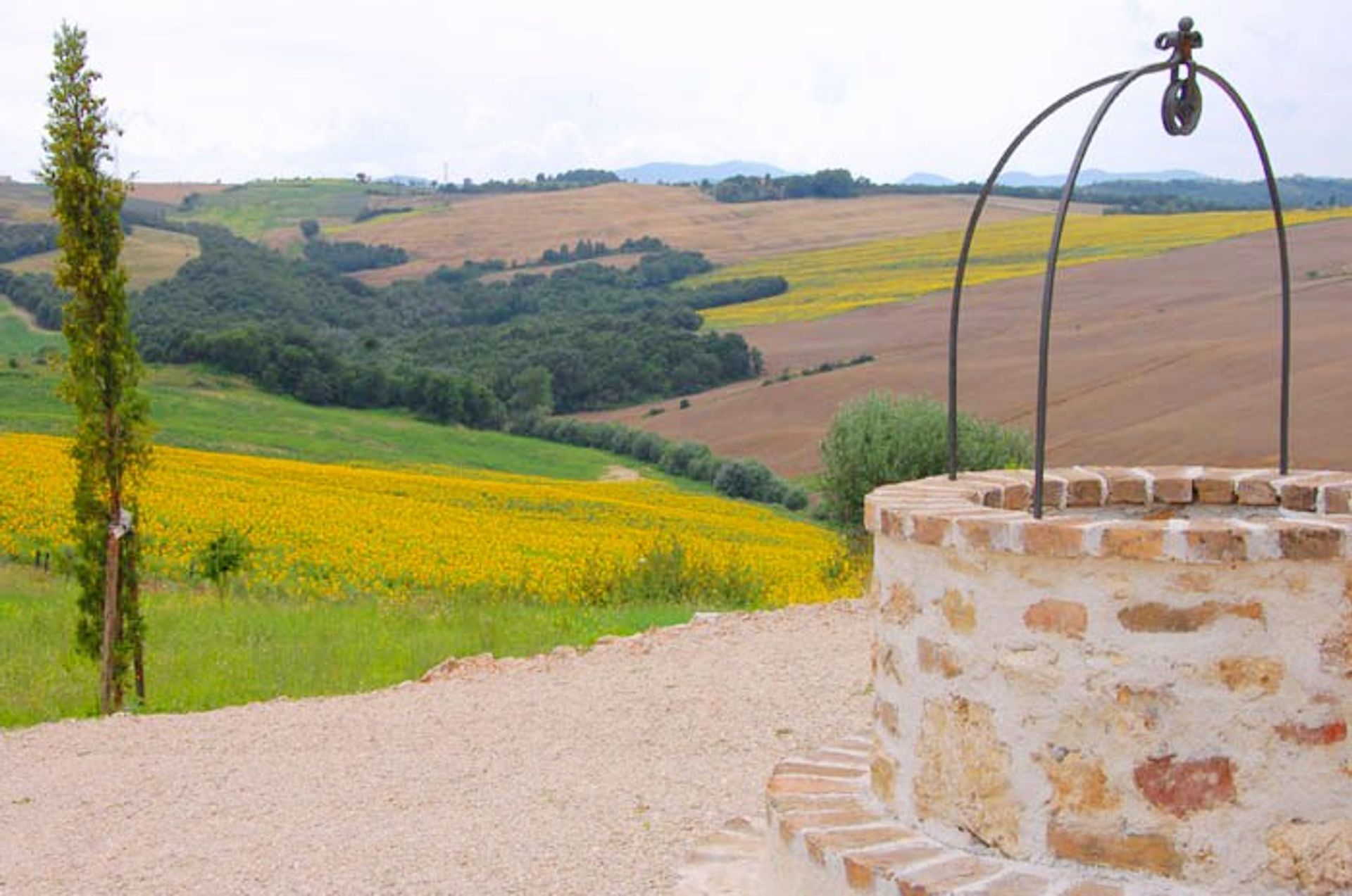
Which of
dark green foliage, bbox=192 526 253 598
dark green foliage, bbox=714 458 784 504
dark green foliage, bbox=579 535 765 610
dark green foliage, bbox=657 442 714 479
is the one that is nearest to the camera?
dark green foliage, bbox=579 535 765 610

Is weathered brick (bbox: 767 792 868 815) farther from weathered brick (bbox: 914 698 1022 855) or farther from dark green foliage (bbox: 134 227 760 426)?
dark green foliage (bbox: 134 227 760 426)

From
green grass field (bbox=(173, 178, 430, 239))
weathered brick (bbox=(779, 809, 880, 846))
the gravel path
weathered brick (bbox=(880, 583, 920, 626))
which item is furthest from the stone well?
green grass field (bbox=(173, 178, 430, 239))

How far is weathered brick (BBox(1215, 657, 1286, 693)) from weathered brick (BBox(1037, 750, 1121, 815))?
0.49 m

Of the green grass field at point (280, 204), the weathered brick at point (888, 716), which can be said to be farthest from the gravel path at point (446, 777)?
the green grass field at point (280, 204)

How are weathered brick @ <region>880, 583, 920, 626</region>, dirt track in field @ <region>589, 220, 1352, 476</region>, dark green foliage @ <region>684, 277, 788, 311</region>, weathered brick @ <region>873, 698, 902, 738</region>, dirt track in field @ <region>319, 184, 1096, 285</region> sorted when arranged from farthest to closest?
dirt track in field @ <region>319, 184, 1096, 285</region> < dark green foliage @ <region>684, 277, 788, 311</region> < dirt track in field @ <region>589, 220, 1352, 476</region> < weathered brick @ <region>873, 698, 902, 738</region> < weathered brick @ <region>880, 583, 920, 626</region>

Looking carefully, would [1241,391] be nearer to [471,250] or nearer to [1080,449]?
[1080,449]

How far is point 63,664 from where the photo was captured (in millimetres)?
11914

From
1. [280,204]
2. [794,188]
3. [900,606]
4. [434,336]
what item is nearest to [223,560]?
[900,606]

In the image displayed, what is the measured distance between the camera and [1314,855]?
181 inches

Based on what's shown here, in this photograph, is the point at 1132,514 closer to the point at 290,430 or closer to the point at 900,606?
the point at 900,606

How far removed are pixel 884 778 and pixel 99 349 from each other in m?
7.26

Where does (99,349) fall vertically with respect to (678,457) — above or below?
above

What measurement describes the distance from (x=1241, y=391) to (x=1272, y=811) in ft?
113

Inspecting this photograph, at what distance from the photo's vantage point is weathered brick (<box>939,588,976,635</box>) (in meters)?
4.90
